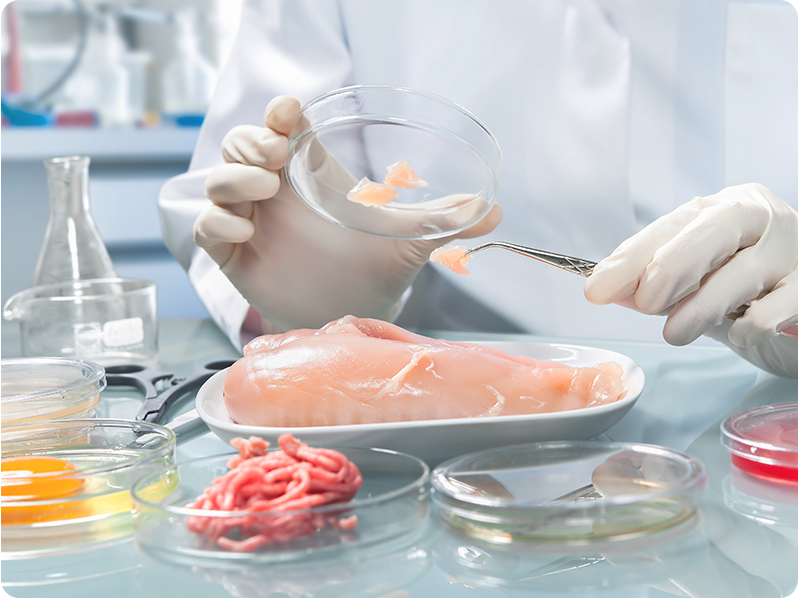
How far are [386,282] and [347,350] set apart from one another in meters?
0.48

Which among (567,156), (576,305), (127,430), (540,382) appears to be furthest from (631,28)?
(127,430)

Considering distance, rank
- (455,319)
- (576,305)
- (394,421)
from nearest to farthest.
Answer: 1. (394,421)
2. (576,305)
3. (455,319)

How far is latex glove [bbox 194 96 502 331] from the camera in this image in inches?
35.7

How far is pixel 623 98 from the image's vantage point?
1.25m

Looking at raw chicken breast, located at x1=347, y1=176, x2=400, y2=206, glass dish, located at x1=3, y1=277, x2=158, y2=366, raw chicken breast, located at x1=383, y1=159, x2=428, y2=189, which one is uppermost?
raw chicken breast, located at x1=383, y1=159, x2=428, y2=189

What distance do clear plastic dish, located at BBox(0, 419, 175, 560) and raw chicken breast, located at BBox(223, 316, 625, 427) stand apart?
0.10 metres

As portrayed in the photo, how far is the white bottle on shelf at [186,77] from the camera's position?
2641mm

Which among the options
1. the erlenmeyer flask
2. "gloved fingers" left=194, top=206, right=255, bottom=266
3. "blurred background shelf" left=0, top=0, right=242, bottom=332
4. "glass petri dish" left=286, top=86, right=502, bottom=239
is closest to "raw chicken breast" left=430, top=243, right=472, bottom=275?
"glass petri dish" left=286, top=86, right=502, bottom=239

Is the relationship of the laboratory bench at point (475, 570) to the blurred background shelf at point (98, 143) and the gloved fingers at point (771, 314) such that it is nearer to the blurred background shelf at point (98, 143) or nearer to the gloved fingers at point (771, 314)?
the gloved fingers at point (771, 314)

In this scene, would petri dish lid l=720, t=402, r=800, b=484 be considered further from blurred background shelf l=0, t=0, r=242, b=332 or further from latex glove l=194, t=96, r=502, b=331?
blurred background shelf l=0, t=0, r=242, b=332

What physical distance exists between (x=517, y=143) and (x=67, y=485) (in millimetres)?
1069

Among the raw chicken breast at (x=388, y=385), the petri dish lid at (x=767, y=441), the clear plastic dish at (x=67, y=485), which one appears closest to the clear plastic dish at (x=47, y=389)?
the clear plastic dish at (x=67, y=485)

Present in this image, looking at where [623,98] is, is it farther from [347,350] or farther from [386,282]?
[347,350]

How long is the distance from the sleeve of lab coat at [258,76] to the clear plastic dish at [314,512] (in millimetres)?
899
